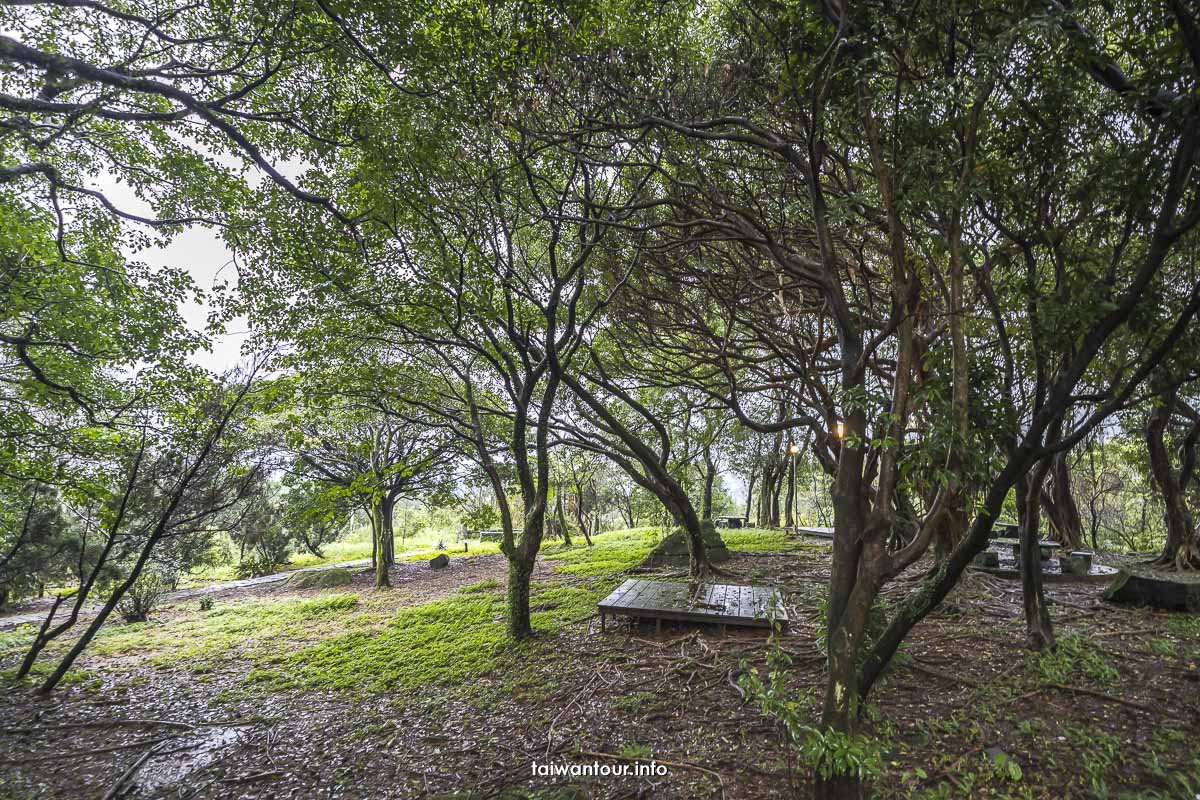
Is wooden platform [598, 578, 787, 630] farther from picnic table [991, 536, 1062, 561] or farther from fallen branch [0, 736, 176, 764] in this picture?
picnic table [991, 536, 1062, 561]

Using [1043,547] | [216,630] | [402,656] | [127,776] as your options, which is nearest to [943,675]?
[402,656]

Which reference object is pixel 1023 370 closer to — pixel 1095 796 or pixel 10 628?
pixel 1095 796

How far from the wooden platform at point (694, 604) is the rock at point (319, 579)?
11.7 metres

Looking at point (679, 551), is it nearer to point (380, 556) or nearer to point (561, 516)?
point (380, 556)

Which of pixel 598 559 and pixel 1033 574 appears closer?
pixel 1033 574

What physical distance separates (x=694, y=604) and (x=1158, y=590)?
568 centimetres

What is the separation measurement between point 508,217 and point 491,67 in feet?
7.41

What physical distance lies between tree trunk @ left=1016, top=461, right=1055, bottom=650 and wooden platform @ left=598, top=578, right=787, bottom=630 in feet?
7.71

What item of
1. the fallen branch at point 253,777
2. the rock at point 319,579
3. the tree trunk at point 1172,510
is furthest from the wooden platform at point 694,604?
the rock at point 319,579

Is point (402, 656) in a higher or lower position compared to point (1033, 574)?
lower

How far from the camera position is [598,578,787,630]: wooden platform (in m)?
5.96

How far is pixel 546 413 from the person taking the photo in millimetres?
6676

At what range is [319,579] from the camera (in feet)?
48.3

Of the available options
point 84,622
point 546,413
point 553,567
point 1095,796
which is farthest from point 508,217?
point 84,622
